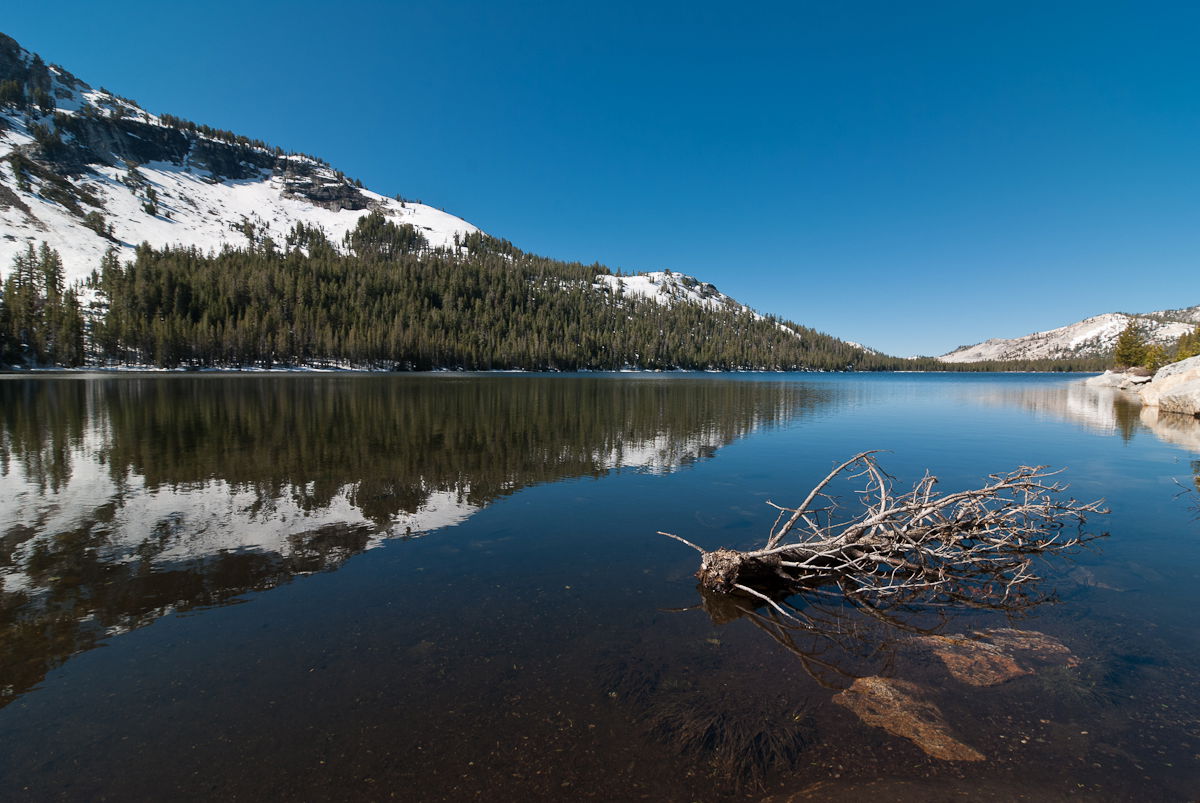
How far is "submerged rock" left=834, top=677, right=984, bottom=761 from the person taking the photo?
5.96m

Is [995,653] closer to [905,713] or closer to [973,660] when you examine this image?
[973,660]

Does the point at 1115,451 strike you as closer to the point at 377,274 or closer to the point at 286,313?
the point at 286,313

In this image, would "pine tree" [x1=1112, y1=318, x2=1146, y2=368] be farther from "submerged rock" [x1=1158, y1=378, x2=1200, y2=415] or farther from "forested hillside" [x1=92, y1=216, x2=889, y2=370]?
"forested hillside" [x1=92, y1=216, x2=889, y2=370]

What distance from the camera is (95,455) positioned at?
21.2 m

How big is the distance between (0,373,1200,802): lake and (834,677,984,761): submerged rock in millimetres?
65

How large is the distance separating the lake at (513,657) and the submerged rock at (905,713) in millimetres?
65

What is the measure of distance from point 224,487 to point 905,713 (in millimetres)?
18924

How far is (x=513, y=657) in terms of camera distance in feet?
24.9

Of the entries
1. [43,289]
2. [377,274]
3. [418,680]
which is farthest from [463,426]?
[377,274]

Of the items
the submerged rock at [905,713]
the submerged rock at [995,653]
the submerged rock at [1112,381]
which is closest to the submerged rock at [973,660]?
the submerged rock at [995,653]

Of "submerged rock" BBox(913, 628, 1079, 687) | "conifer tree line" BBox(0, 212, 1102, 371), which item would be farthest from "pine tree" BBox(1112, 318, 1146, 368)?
"conifer tree line" BBox(0, 212, 1102, 371)

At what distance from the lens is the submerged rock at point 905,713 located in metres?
5.96

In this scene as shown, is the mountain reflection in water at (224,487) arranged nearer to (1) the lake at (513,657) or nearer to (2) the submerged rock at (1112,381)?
(1) the lake at (513,657)

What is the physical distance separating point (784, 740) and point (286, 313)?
181 meters
